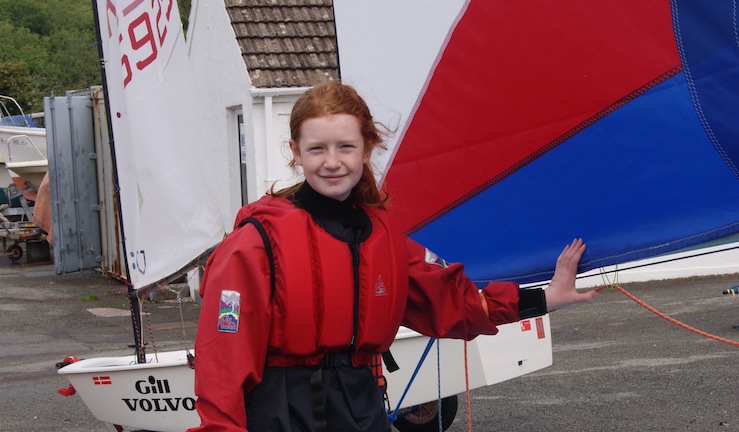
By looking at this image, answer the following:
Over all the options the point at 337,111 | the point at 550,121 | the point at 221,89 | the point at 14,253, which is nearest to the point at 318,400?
the point at 337,111

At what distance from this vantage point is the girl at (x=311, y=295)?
8.63 ft

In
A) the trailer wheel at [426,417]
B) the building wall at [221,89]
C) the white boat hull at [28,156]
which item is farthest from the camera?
the white boat hull at [28,156]

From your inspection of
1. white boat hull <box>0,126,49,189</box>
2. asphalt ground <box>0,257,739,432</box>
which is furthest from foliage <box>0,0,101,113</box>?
asphalt ground <box>0,257,739,432</box>

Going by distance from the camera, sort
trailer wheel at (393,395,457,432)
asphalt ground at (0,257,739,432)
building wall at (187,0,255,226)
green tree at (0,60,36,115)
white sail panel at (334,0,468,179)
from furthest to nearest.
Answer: green tree at (0,60,36,115), building wall at (187,0,255,226), asphalt ground at (0,257,739,432), trailer wheel at (393,395,457,432), white sail panel at (334,0,468,179)

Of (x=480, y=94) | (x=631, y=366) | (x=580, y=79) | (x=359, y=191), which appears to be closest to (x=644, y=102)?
(x=580, y=79)

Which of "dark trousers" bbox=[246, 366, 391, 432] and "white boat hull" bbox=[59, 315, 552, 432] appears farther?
"white boat hull" bbox=[59, 315, 552, 432]

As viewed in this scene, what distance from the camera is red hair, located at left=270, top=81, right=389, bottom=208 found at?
278 cm

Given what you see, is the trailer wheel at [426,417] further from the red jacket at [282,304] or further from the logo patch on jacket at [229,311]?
the logo patch on jacket at [229,311]

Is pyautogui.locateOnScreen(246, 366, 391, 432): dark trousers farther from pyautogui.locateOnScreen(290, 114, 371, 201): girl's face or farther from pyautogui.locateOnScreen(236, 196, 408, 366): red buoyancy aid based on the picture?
pyautogui.locateOnScreen(290, 114, 371, 201): girl's face

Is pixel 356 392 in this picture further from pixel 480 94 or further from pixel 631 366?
pixel 631 366

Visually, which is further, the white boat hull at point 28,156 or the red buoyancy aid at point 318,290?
the white boat hull at point 28,156

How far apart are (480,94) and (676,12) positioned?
652mm

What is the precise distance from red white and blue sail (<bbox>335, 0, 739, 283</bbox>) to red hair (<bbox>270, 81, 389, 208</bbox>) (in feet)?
1.56

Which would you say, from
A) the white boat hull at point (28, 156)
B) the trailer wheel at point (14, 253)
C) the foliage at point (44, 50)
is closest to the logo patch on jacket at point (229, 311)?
the trailer wheel at point (14, 253)
